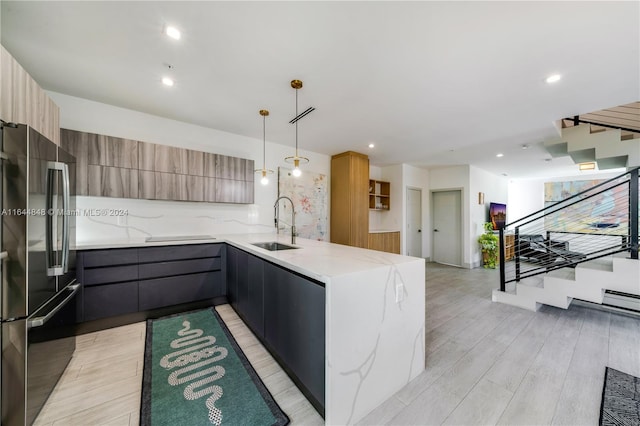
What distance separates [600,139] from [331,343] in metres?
5.01

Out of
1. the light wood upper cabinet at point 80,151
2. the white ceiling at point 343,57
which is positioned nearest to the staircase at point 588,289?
the white ceiling at point 343,57

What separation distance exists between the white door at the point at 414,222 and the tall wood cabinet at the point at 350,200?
1866 millimetres

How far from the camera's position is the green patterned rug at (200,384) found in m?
1.41

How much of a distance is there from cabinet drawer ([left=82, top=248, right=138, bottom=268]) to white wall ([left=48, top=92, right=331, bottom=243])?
1.91 ft

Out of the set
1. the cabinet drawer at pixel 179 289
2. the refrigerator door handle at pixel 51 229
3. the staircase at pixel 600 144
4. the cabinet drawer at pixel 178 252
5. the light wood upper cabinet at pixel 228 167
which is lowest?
the cabinet drawer at pixel 179 289

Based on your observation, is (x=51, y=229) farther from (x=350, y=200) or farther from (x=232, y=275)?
(x=350, y=200)

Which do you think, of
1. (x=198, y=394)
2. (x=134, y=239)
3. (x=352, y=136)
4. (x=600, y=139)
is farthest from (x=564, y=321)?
(x=134, y=239)

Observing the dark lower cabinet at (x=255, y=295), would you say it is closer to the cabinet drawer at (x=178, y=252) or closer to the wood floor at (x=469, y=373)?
the wood floor at (x=469, y=373)

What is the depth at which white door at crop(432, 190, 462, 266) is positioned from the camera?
19.5 ft

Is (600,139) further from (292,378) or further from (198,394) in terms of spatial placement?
(198,394)

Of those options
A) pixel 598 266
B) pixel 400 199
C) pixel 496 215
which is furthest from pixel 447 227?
pixel 598 266

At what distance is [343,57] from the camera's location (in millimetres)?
1936

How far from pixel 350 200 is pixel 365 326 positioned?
3.34m

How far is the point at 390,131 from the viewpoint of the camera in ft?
11.8
